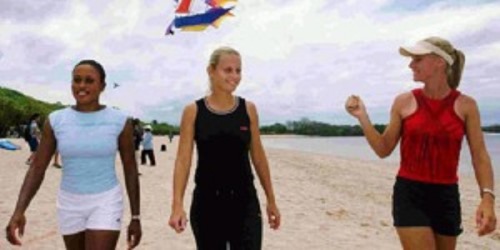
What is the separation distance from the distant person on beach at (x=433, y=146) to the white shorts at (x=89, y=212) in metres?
A: 1.60

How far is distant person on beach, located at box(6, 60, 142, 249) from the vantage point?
4.27 metres

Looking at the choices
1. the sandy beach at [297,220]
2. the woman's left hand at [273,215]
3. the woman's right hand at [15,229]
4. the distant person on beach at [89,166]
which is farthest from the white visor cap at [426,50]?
the sandy beach at [297,220]

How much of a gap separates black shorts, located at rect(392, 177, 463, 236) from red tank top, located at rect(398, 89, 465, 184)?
0.05 meters

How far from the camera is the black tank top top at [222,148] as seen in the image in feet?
14.1

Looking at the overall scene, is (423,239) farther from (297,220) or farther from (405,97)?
(297,220)

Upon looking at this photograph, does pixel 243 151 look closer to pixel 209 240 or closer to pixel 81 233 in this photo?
pixel 209 240

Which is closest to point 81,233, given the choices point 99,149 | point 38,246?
point 99,149

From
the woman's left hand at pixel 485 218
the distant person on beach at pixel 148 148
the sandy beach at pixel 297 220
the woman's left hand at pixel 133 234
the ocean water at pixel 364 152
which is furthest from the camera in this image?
the ocean water at pixel 364 152

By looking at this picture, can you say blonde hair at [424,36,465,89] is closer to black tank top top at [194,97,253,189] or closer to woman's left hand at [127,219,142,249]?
black tank top top at [194,97,253,189]

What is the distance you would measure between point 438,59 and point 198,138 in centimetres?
161

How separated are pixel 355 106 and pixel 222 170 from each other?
939 mm

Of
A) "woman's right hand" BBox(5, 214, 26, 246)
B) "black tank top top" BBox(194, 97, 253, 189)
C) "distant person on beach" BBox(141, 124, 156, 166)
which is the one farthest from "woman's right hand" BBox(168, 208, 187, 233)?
"distant person on beach" BBox(141, 124, 156, 166)

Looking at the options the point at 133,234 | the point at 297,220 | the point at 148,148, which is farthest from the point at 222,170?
the point at 148,148

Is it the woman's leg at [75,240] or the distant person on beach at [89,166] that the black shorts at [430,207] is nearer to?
the distant person on beach at [89,166]
